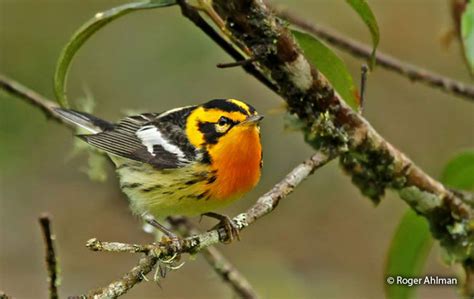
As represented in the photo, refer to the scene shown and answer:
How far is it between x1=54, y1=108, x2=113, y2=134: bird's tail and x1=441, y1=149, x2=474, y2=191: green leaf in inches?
61.4

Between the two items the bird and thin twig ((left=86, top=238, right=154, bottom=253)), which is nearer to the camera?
thin twig ((left=86, top=238, right=154, bottom=253))

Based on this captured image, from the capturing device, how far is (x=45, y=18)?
716 cm

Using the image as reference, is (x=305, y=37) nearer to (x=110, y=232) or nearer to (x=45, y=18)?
(x=110, y=232)

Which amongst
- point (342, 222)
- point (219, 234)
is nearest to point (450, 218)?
point (219, 234)

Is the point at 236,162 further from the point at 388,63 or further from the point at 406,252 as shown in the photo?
the point at 388,63

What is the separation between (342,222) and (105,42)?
2.69 metres

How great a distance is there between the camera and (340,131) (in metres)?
2.83

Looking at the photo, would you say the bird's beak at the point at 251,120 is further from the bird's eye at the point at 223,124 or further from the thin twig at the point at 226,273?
the thin twig at the point at 226,273

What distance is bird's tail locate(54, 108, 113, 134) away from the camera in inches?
140

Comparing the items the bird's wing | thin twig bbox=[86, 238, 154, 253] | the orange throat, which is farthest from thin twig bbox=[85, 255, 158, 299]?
the bird's wing

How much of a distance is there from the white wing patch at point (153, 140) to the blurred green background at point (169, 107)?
81.8 inches

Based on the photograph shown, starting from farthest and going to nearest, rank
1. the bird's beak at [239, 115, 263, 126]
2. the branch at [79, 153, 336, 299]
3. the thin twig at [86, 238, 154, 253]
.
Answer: the bird's beak at [239, 115, 263, 126] < the branch at [79, 153, 336, 299] < the thin twig at [86, 238, 154, 253]

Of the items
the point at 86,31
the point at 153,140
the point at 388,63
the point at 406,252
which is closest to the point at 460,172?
the point at 406,252

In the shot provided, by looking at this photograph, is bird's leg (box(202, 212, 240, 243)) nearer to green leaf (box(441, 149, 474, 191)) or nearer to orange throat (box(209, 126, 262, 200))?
orange throat (box(209, 126, 262, 200))
